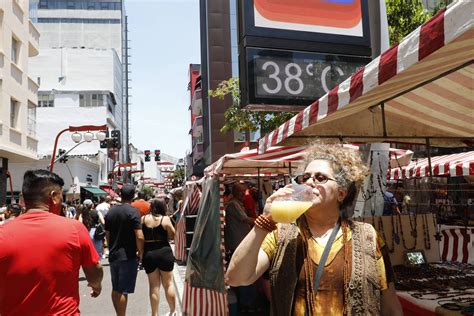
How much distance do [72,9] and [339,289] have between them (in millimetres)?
98882

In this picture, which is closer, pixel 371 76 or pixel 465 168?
pixel 371 76

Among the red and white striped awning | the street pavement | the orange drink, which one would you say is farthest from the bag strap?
the red and white striped awning

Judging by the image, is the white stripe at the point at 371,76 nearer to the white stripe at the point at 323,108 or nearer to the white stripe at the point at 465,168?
the white stripe at the point at 323,108

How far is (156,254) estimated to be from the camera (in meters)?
6.42

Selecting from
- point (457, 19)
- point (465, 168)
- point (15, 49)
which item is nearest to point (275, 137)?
point (457, 19)

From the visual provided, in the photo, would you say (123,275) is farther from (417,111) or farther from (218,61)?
(218,61)

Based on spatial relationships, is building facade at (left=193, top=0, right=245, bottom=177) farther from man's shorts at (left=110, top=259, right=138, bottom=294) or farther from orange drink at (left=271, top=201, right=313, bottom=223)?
orange drink at (left=271, top=201, right=313, bottom=223)

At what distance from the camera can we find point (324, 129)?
15.5 ft

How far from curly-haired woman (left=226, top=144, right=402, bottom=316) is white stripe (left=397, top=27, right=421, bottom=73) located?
538 millimetres

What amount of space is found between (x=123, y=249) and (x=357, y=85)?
4.38 meters

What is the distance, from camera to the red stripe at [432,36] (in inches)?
75.0

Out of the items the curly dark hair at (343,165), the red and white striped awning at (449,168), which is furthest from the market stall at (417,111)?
the red and white striped awning at (449,168)

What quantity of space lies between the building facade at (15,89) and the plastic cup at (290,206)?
20.3 metres

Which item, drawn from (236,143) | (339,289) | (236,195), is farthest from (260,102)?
(236,143)
